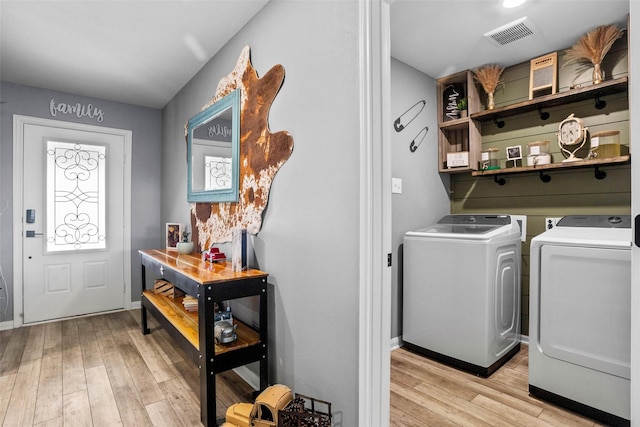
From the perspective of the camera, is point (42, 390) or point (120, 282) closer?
point (42, 390)

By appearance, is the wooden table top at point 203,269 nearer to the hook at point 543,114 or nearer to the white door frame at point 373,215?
the white door frame at point 373,215

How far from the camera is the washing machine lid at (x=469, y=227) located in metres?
2.44

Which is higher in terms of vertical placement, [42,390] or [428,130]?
[428,130]

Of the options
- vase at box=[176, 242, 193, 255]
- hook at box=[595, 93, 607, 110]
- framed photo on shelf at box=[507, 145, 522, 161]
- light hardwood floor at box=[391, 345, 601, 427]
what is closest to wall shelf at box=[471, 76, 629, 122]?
hook at box=[595, 93, 607, 110]

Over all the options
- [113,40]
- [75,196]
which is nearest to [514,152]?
[113,40]

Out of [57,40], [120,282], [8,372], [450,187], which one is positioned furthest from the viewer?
[120,282]

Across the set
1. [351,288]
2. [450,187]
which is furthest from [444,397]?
[450,187]

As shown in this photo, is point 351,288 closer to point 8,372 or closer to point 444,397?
point 444,397

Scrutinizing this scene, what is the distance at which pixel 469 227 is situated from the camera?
8.87 ft

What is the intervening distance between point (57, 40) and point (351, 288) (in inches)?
114

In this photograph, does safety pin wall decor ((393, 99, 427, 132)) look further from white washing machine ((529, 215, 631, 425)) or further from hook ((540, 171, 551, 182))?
white washing machine ((529, 215, 631, 425))

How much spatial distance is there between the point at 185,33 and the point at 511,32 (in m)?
2.37

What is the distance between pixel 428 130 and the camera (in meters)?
3.05

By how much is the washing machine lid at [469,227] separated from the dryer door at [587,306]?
0.51m
